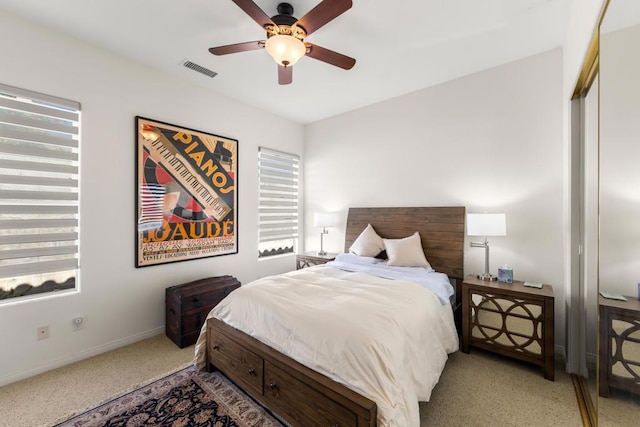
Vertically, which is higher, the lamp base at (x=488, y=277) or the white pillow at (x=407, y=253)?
the white pillow at (x=407, y=253)

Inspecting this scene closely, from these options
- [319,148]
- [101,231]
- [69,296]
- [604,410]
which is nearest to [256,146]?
[319,148]

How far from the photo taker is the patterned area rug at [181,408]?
1742mm

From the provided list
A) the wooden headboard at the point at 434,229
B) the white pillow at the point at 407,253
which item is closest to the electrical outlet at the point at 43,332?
the white pillow at the point at 407,253

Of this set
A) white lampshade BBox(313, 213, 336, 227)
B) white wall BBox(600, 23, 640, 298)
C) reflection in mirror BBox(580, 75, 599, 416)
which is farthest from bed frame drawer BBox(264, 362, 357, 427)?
white lampshade BBox(313, 213, 336, 227)

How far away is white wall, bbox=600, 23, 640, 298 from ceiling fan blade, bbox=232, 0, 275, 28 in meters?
1.83

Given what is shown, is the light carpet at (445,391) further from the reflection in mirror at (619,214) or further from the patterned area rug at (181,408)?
the reflection in mirror at (619,214)

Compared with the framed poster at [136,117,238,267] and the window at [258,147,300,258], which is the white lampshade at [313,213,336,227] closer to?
the window at [258,147,300,258]

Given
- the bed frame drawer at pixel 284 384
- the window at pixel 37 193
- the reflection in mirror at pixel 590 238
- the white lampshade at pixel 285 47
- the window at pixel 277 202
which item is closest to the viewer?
the bed frame drawer at pixel 284 384

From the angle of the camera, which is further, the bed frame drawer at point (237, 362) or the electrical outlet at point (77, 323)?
the electrical outlet at point (77, 323)

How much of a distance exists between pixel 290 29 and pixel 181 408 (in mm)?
2808

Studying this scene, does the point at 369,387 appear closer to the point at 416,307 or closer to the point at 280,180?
the point at 416,307

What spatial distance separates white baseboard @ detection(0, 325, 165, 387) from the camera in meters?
2.19

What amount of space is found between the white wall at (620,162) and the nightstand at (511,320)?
980 millimetres

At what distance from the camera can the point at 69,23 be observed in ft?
7.51
